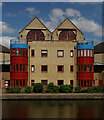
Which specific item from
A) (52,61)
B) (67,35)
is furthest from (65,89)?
(67,35)

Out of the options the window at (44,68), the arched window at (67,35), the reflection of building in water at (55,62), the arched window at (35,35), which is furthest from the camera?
the arched window at (67,35)

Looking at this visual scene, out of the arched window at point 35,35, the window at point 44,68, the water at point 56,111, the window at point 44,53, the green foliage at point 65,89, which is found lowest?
the water at point 56,111

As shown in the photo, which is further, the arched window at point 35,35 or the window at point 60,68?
the arched window at point 35,35

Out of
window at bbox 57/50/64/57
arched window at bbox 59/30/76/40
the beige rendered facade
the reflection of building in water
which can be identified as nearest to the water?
the reflection of building in water

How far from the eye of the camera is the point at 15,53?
3541cm

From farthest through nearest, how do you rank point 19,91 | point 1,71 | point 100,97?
point 1,71 < point 19,91 < point 100,97

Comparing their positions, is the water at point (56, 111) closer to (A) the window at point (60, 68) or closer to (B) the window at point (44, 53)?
(A) the window at point (60, 68)

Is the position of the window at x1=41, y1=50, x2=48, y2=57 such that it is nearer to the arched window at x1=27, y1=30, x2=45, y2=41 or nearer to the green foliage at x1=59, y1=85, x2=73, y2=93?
the arched window at x1=27, y1=30, x2=45, y2=41

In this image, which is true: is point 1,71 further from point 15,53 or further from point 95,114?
point 95,114

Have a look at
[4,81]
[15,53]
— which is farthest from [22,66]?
[4,81]

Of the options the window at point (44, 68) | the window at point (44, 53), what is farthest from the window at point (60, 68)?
the window at point (44, 53)

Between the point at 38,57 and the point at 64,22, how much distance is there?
479 inches

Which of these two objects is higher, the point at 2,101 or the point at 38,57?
the point at 38,57

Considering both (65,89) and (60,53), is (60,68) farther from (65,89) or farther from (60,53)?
(65,89)
